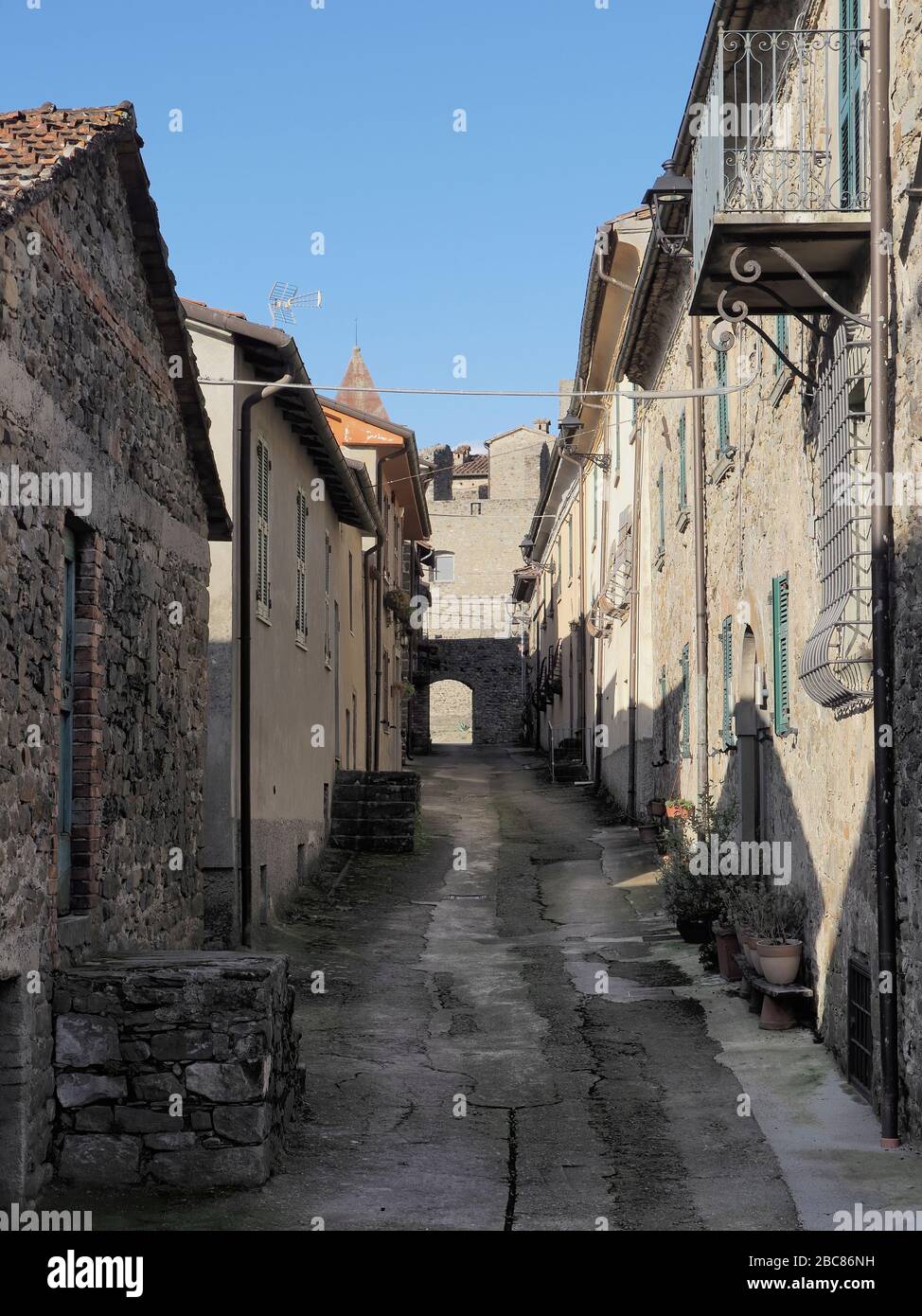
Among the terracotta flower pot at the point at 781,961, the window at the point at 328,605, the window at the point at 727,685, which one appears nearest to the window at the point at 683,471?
the window at the point at 727,685

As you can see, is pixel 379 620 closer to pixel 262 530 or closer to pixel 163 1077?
pixel 262 530

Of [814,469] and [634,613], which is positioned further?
[634,613]

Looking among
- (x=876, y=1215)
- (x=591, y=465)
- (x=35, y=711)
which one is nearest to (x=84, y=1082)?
(x=35, y=711)

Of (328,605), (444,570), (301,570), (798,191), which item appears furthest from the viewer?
(444,570)

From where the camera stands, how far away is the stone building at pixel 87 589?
21.5 ft

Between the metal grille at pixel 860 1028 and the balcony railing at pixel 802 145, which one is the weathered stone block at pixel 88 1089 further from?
the balcony railing at pixel 802 145

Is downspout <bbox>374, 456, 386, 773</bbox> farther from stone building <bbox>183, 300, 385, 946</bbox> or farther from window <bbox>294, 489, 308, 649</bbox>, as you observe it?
window <bbox>294, 489, 308, 649</bbox>

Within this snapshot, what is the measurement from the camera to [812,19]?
31.8 ft

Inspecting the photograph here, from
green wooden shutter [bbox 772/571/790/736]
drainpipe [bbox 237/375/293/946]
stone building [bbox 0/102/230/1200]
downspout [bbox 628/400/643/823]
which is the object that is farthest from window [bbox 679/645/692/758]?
stone building [bbox 0/102/230/1200]

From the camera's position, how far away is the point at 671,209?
14.4 m

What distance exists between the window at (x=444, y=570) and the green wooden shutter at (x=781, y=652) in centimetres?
4615

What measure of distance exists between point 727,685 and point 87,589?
7.27 metres

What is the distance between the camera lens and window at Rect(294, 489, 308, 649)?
16.9 metres

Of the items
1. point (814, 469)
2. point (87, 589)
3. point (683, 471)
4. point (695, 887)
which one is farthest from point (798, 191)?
point (683, 471)
